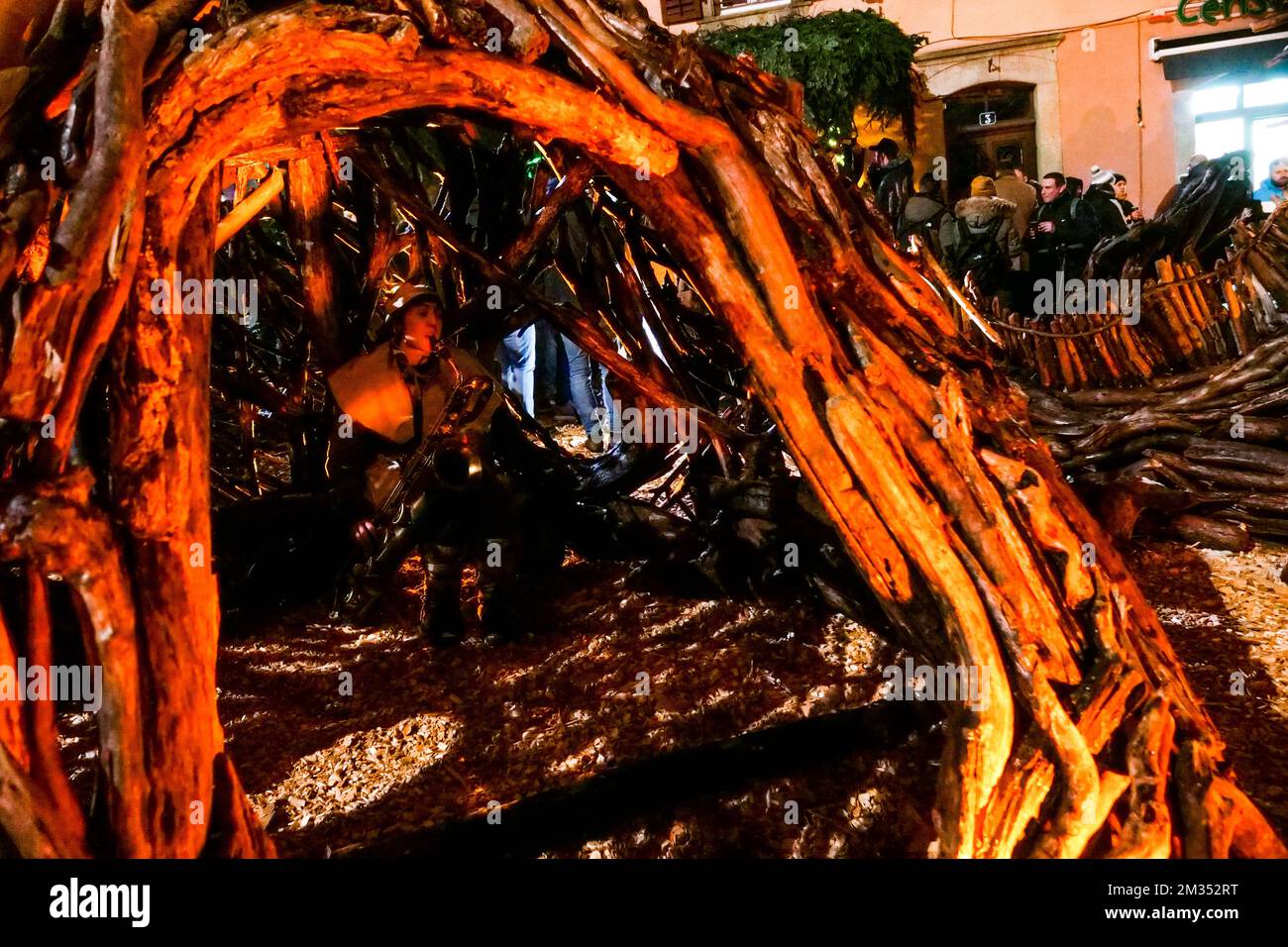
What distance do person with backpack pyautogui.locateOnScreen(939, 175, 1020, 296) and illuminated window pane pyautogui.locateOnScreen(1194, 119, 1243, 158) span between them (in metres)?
7.22

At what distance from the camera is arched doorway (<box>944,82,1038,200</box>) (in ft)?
46.1

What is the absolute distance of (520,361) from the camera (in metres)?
7.64

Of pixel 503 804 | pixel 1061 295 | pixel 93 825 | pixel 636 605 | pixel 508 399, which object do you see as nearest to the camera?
pixel 93 825

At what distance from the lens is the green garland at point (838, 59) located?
10.5 meters

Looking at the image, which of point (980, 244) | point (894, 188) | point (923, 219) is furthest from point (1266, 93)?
point (923, 219)

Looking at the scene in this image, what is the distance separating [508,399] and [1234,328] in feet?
17.0

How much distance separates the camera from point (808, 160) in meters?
→ 2.45

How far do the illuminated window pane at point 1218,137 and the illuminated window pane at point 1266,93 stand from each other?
0.29 metres

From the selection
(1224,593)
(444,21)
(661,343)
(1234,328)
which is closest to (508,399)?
(661,343)

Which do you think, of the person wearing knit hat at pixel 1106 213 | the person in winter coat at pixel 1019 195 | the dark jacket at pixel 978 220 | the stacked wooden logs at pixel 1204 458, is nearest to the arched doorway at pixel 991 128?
the person in winter coat at pixel 1019 195

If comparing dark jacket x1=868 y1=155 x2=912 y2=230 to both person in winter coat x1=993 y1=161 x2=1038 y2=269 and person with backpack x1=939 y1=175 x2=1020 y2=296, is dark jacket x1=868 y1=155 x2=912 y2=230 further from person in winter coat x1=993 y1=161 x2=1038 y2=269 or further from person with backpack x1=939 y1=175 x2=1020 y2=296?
person in winter coat x1=993 y1=161 x2=1038 y2=269

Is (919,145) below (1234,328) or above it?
above

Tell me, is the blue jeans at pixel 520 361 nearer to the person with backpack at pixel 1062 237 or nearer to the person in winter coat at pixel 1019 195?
the person with backpack at pixel 1062 237
